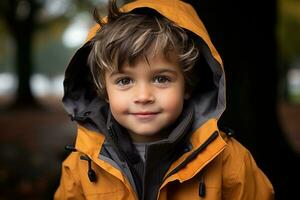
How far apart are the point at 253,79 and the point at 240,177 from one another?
7.03 ft

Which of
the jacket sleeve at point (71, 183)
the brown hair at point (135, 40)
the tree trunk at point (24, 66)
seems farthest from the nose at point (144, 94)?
the tree trunk at point (24, 66)

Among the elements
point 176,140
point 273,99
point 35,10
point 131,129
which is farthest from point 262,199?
point 35,10

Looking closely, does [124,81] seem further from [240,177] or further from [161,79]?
[240,177]

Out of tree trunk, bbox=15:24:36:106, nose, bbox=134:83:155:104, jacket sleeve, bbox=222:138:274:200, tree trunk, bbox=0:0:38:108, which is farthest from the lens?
tree trunk, bbox=15:24:36:106

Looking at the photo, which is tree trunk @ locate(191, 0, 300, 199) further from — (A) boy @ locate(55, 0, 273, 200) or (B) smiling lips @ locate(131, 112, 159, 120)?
(B) smiling lips @ locate(131, 112, 159, 120)

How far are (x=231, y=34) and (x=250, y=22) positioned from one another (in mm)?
406

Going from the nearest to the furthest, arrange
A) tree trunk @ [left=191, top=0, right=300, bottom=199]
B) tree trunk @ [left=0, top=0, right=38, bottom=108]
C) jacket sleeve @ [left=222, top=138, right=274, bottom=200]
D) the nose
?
the nose
jacket sleeve @ [left=222, top=138, right=274, bottom=200]
tree trunk @ [left=191, top=0, right=300, bottom=199]
tree trunk @ [left=0, top=0, right=38, bottom=108]

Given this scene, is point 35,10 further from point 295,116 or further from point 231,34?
point 231,34

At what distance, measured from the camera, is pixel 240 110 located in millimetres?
4203

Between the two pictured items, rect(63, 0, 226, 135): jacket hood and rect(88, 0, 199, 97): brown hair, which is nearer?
rect(88, 0, 199, 97): brown hair

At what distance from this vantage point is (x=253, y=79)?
14.4ft

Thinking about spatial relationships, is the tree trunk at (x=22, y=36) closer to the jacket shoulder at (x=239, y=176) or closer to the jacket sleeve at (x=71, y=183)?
the jacket sleeve at (x=71, y=183)

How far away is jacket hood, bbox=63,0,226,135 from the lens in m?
2.40

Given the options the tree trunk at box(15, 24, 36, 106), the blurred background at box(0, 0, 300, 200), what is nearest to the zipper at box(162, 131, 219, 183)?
the blurred background at box(0, 0, 300, 200)
